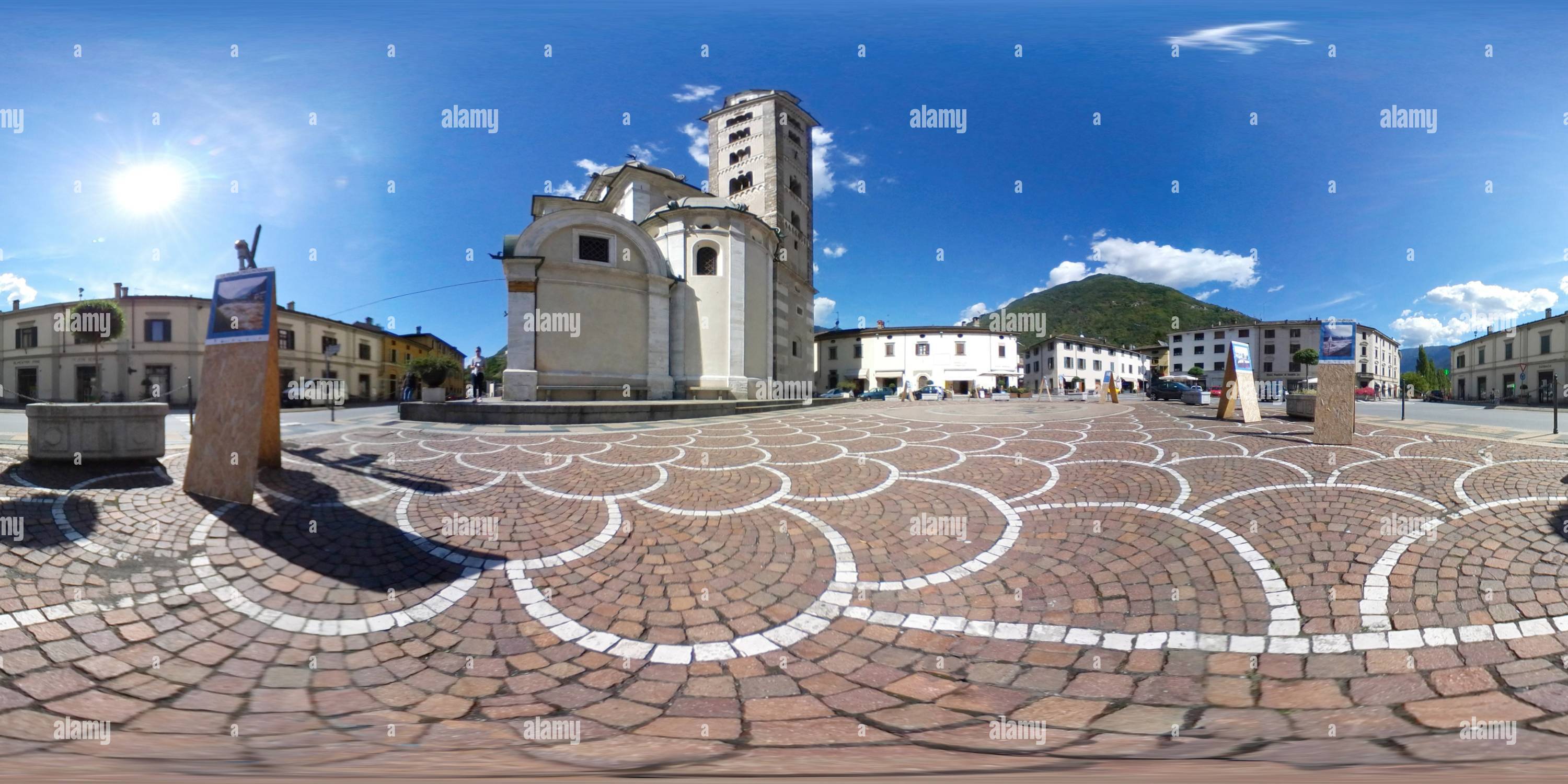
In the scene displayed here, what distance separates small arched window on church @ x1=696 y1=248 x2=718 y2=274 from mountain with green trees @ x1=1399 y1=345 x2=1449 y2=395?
81.8 meters

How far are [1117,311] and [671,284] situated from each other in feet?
280

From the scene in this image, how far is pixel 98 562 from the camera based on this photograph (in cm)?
342

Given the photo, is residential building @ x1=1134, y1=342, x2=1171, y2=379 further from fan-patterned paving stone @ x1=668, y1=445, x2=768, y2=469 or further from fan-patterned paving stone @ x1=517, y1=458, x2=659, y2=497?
fan-patterned paving stone @ x1=517, y1=458, x2=659, y2=497

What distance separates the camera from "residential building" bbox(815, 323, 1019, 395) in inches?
2126

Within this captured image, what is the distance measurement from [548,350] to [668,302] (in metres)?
6.25

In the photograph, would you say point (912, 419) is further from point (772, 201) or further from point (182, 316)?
point (182, 316)

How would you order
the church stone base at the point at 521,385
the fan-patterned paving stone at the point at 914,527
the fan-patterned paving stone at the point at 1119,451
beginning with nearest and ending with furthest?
1. the fan-patterned paving stone at the point at 914,527
2. the fan-patterned paving stone at the point at 1119,451
3. the church stone base at the point at 521,385

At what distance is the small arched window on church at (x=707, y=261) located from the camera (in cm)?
2600

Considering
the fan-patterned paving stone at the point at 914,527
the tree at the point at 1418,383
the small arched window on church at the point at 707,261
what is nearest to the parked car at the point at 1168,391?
the small arched window on church at the point at 707,261

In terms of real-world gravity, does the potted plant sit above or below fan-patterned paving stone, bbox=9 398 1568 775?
above

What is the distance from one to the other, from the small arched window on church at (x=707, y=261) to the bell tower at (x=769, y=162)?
827cm

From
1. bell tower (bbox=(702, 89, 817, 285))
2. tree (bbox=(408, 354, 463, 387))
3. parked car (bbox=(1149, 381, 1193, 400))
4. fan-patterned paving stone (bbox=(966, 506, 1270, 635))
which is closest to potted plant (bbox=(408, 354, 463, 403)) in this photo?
tree (bbox=(408, 354, 463, 387))

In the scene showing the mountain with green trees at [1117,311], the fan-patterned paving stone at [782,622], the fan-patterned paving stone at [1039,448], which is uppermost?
the mountain with green trees at [1117,311]

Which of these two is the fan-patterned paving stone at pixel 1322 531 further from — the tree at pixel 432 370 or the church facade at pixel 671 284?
the tree at pixel 432 370
